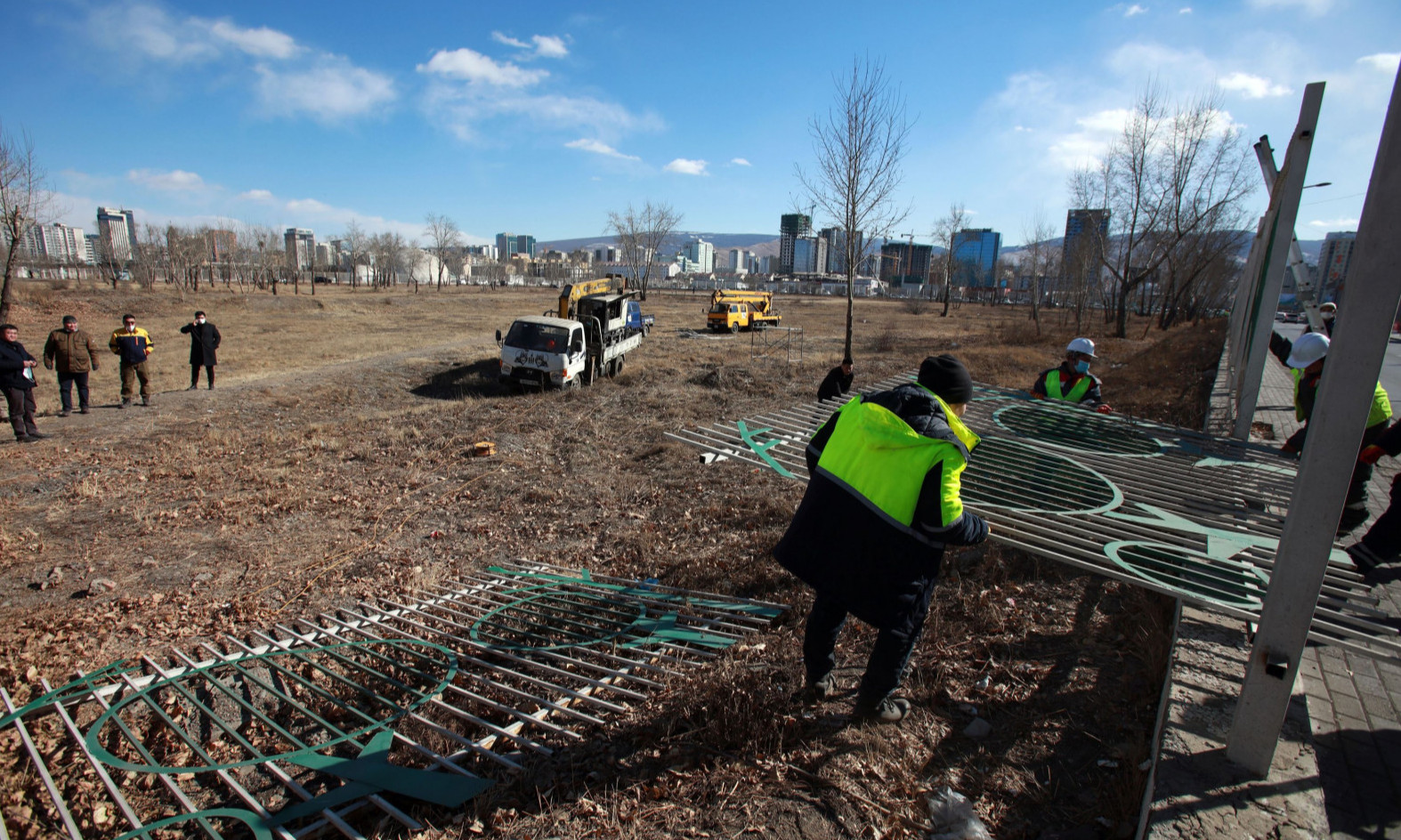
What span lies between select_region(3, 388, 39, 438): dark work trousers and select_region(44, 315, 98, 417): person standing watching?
1.13m

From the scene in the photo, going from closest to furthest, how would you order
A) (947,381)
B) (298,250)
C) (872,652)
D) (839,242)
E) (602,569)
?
(947,381)
(872,652)
(602,569)
(839,242)
(298,250)

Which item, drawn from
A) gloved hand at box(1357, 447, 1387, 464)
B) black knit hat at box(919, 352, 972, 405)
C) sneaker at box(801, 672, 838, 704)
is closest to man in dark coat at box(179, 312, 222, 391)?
sneaker at box(801, 672, 838, 704)

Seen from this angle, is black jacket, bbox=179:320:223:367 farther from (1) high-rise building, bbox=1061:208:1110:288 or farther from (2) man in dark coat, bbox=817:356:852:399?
(1) high-rise building, bbox=1061:208:1110:288

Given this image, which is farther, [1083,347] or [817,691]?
[1083,347]

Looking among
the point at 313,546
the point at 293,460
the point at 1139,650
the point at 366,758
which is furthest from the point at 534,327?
the point at 1139,650

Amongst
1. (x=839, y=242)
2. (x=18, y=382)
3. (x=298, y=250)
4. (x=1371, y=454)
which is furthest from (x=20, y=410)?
(x=298, y=250)

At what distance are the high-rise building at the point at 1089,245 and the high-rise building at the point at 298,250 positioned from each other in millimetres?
75489

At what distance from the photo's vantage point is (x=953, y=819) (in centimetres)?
262

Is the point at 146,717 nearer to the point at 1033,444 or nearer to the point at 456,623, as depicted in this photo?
the point at 456,623

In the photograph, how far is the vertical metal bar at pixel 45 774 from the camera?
282 cm

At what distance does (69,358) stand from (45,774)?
492 inches

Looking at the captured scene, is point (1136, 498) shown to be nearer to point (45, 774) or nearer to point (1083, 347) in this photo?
point (1083, 347)

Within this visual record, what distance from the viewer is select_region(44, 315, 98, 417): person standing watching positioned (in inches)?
450

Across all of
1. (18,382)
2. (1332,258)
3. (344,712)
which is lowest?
(344,712)
